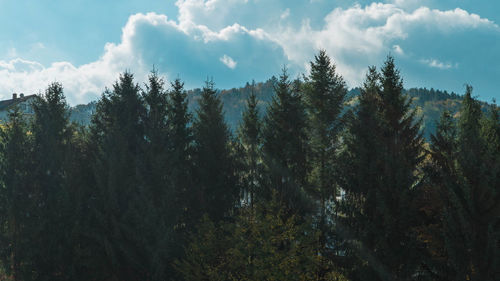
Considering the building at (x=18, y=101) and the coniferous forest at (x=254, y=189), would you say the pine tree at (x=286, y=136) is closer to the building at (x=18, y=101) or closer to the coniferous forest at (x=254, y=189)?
the coniferous forest at (x=254, y=189)

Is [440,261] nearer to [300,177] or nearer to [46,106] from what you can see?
[300,177]

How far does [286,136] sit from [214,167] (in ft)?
20.5

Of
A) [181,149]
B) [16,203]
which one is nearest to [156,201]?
[181,149]

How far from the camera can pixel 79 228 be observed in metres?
22.8

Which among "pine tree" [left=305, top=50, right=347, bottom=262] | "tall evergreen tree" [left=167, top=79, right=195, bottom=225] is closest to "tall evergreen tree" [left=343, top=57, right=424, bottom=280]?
"pine tree" [left=305, top=50, right=347, bottom=262]

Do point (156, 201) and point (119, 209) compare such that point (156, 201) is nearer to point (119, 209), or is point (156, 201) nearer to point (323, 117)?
point (119, 209)

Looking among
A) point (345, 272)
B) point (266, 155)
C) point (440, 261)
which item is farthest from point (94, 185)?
point (440, 261)

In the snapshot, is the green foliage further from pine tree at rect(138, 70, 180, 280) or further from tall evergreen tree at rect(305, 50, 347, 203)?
tall evergreen tree at rect(305, 50, 347, 203)

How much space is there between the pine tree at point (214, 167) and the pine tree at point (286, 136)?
3658mm

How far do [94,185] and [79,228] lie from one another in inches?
133

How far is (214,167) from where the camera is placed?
27.0 meters

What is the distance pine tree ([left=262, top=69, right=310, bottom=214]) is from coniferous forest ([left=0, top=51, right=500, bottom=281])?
0.10 m

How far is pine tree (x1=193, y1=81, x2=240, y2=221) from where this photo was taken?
2655 cm

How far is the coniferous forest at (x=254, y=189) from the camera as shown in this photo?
16.9m
